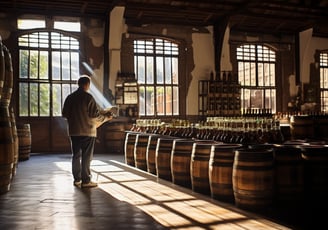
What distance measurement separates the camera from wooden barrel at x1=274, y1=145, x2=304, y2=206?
386 centimetres

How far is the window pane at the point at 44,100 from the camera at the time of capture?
35.8ft

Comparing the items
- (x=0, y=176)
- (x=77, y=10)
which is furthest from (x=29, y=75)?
(x=0, y=176)

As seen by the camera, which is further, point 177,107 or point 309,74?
point 309,74

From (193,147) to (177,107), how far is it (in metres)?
7.79

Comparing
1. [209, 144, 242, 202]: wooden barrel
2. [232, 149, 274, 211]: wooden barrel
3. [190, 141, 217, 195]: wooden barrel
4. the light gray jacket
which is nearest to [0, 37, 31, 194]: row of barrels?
the light gray jacket

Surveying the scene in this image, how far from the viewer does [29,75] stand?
10.8m

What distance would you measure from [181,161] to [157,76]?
295 inches

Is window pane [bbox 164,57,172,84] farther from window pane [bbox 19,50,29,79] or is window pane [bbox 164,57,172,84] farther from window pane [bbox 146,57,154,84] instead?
window pane [bbox 19,50,29,79]

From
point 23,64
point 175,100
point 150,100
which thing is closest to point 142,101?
point 150,100

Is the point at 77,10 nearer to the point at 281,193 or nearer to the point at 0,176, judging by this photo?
the point at 0,176

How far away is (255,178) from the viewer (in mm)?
3705

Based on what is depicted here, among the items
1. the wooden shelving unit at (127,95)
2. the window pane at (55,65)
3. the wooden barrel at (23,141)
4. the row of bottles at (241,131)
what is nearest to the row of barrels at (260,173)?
the row of bottles at (241,131)

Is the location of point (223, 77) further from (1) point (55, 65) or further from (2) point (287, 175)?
(2) point (287, 175)

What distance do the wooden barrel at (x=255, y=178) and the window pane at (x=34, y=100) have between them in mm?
8266
